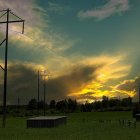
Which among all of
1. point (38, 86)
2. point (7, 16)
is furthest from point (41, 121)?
point (38, 86)

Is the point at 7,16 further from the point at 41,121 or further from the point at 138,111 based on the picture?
the point at 138,111

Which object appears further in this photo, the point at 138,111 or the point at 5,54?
the point at 138,111

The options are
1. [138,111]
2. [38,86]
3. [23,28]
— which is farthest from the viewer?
[38,86]

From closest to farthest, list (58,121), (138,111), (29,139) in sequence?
(29,139) < (58,121) < (138,111)

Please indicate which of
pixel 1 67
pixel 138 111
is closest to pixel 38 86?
pixel 138 111

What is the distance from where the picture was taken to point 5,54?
170 ft

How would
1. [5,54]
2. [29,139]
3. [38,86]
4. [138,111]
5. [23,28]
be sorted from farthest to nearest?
[38,86] → [138,111] → [5,54] → [23,28] → [29,139]

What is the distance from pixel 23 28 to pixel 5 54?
5069 mm

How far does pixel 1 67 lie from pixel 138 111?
174 feet

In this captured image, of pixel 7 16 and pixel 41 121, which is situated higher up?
pixel 7 16

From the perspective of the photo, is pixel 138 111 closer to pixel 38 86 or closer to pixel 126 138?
pixel 38 86

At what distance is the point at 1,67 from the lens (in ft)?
164

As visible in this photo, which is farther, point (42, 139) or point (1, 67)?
point (1, 67)

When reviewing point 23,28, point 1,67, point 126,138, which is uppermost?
point 23,28
